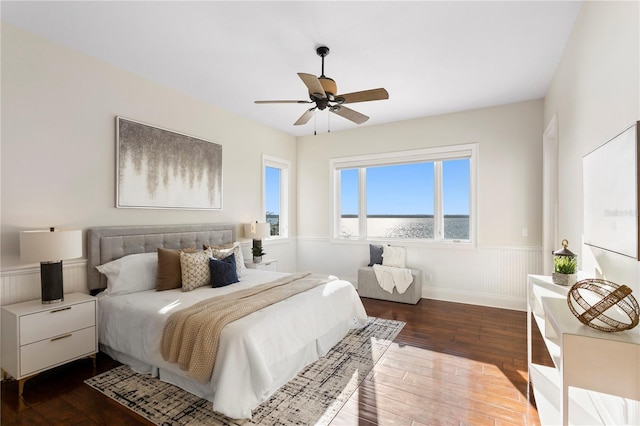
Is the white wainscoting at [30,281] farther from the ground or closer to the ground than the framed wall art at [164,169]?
closer to the ground

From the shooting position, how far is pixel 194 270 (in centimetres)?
321

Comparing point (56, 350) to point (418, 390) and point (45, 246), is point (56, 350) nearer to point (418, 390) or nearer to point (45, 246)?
point (45, 246)

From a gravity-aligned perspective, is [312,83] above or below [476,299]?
above

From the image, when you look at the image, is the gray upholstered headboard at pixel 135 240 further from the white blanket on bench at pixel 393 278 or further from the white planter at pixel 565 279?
the white planter at pixel 565 279

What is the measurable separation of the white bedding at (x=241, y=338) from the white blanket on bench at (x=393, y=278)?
151 centimetres

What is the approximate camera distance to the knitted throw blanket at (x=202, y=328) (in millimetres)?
2102

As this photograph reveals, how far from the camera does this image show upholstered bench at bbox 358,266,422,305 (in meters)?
4.62

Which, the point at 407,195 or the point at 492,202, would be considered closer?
the point at 492,202

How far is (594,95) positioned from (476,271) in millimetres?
3081

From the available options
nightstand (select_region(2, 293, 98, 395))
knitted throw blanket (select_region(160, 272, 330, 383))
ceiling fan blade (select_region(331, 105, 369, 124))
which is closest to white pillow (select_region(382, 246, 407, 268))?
ceiling fan blade (select_region(331, 105, 369, 124))

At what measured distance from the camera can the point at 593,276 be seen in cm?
210

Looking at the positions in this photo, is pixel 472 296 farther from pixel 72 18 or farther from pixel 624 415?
pixel 72 18

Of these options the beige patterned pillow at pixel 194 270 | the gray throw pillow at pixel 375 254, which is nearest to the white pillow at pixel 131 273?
the beige patterned pillow at pixel 194 270

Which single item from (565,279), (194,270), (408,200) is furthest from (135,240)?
(408,200)
